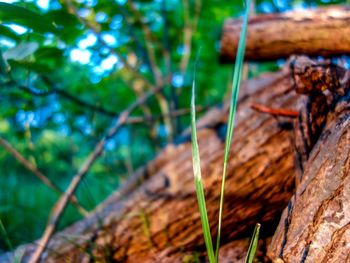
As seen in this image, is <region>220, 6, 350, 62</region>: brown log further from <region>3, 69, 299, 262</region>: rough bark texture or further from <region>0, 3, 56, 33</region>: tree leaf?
<region>0, 3, 56, 33</region>: tree leaf

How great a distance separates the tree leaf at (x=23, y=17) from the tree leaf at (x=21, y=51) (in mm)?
87

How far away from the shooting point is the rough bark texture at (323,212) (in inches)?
26.6

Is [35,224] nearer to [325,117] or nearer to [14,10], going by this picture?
[14,10]

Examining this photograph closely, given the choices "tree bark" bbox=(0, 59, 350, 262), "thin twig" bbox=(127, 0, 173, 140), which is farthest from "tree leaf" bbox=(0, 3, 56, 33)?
"thin twig" bbox=(127, 0, 173, 140)

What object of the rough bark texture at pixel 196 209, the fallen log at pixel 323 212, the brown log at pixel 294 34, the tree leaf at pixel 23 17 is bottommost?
the rough bark texture at pixel 196 209

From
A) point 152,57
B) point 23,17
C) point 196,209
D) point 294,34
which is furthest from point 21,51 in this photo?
point 152,57

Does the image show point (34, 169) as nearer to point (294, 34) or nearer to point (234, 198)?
point (234, 198)

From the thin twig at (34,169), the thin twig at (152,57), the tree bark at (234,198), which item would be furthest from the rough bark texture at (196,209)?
the thin twig at (152,57)

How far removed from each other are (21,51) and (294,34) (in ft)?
3.42

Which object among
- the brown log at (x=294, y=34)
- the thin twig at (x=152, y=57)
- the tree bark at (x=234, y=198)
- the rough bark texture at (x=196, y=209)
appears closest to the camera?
the tree bark at (x=234, y=198)

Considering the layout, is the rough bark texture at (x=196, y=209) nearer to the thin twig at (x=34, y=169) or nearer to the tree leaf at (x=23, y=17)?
the thin twig at (x=34, y=169)

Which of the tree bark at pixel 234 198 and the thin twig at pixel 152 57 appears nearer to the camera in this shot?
the tree bark at pixel 234 198

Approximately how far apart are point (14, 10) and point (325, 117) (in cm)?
78

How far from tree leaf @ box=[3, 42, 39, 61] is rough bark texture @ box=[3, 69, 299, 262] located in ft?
1.90
